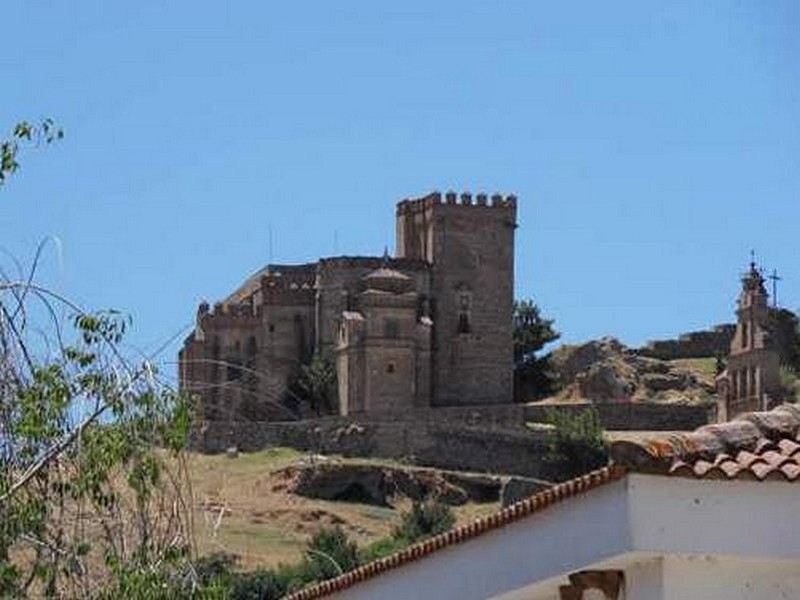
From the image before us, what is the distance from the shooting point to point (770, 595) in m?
14.5

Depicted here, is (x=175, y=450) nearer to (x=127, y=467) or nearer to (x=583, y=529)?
(x=127, y=467)

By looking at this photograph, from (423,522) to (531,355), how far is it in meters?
38.2

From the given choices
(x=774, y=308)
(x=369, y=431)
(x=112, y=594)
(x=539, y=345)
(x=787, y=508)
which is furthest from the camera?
(x=539, y=345)

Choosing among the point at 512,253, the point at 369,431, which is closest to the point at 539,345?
the point at 512,253

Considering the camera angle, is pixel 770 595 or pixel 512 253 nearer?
pixel 770 595

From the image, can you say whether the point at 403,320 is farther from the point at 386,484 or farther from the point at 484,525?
the point at 484,525

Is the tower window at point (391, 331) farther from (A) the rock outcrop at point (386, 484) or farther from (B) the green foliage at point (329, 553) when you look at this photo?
(B) the green foliage at point (329, 553)

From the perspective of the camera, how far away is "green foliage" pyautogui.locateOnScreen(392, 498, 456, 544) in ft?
275

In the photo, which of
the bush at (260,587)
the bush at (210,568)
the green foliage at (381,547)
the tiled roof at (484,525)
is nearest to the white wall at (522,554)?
the tiled roof at (484,525)

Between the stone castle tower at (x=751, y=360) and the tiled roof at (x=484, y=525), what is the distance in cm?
8346

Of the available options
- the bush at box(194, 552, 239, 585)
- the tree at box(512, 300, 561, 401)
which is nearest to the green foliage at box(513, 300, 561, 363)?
the tree at box(512, 300, 561, 401)

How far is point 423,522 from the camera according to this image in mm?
87000

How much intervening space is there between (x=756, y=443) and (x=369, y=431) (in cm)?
9267

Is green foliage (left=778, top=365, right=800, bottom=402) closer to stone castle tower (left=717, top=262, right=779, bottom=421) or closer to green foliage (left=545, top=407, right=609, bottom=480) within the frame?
stone castle tower (left=717, top=262, right=779, bottom=421)
